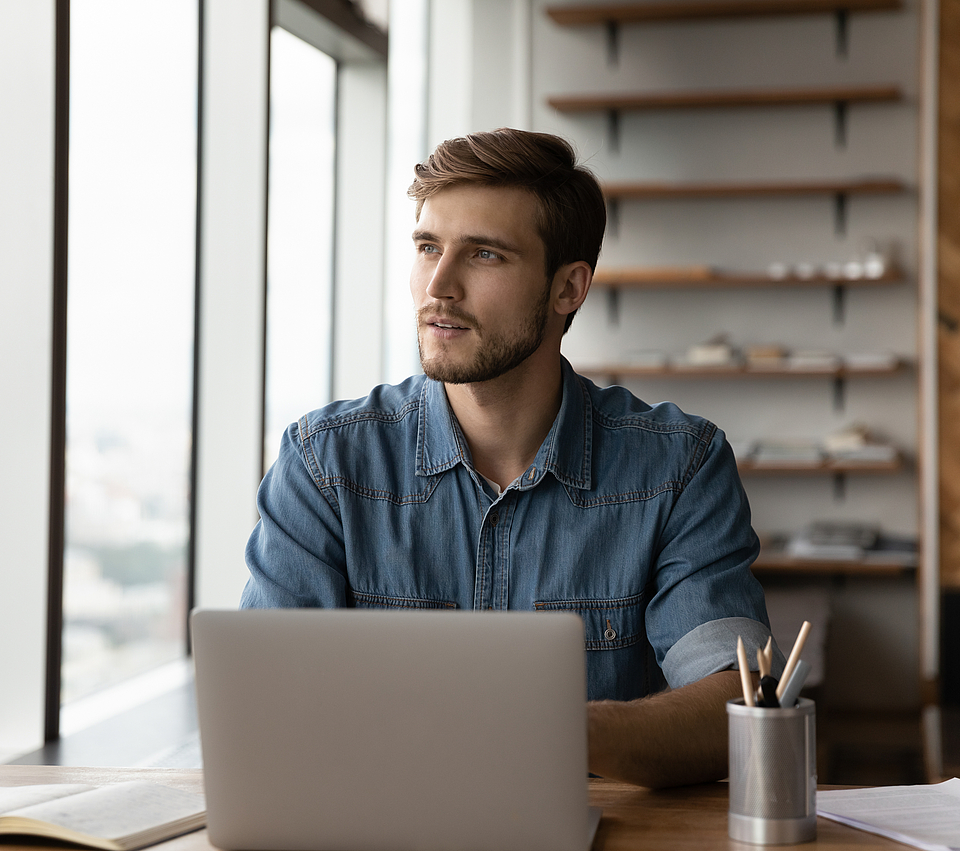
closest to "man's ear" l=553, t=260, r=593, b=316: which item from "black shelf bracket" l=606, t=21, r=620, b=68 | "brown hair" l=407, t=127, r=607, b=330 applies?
"brown hair" l=407, t=127, r=607, b=330

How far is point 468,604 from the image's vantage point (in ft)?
5.18

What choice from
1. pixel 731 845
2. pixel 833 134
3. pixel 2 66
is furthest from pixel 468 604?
pixel 833 134

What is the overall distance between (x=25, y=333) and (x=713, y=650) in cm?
172

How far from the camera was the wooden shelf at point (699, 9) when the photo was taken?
4.43 metres

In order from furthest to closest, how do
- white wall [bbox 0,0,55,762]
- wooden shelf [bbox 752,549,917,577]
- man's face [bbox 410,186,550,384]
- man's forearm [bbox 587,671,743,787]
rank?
wooden shelf [bbox 752,549,917,577] < white wall [bbox 0,0,55,762] < man's face [bbox 410,186,550,384] < man's forearm [bbox 587,671,743,787]

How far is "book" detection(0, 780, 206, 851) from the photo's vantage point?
1.02 m

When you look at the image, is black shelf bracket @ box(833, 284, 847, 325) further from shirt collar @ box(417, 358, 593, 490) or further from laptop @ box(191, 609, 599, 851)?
laptop @ box(191, 609, 599, 851)

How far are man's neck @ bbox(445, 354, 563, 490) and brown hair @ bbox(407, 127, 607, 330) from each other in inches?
7.7

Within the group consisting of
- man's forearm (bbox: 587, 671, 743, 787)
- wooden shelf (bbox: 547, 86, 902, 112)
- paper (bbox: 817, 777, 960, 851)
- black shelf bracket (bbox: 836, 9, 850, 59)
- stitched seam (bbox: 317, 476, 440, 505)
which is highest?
black shelf bracket (bbox: 836, 9, 850, 59)

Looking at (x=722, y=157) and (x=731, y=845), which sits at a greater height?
(x=722, y=157)

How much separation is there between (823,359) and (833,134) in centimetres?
94

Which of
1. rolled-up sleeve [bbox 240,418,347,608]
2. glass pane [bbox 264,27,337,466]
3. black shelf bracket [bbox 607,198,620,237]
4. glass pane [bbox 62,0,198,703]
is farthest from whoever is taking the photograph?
black shelf bracket [bbox 607,198,620,237]

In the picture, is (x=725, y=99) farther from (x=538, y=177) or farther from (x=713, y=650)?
(x=713, y=650)

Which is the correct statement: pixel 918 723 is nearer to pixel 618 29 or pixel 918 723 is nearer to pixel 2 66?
pixel 618 29
